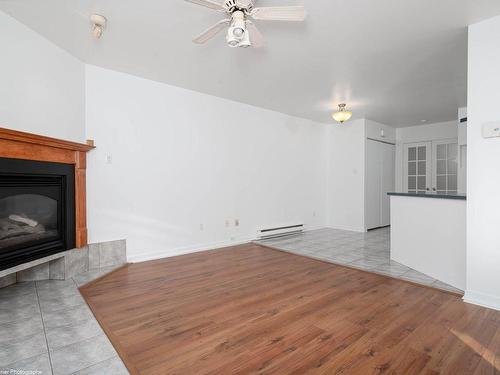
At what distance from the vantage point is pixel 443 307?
2496mm

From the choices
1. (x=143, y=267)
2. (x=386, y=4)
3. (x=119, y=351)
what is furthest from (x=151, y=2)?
(x=143, y=267)

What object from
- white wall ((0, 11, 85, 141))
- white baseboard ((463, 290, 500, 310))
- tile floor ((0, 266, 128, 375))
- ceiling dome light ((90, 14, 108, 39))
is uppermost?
ceiling dome light ((90, 14, 108, 39))

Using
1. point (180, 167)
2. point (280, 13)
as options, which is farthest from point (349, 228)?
point (280, 13)

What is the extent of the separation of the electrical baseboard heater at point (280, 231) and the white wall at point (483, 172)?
3.43 m

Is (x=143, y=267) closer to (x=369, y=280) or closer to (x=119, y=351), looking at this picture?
(x=119, y=351)

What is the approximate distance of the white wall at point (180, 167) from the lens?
12.2ft

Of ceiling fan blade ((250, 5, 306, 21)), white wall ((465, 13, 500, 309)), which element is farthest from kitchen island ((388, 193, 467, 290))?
ceiling fan blade ((250, 5, 306, 21))

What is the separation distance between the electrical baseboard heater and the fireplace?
131 inches

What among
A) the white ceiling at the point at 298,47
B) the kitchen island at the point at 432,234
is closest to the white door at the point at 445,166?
the white ceiling at the point at 298,47

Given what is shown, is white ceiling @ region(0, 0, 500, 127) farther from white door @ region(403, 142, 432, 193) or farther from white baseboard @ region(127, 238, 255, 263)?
Result: white baseboard @ region(127, 238, 255, 263)

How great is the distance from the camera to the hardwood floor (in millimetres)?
1737

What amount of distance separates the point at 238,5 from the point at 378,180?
236 inches

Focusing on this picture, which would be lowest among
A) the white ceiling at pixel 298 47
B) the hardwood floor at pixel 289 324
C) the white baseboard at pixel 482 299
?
the hardwood floor at pixel 289 324

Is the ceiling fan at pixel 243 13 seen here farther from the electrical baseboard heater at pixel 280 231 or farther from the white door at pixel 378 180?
the white door at pixel 378 180
